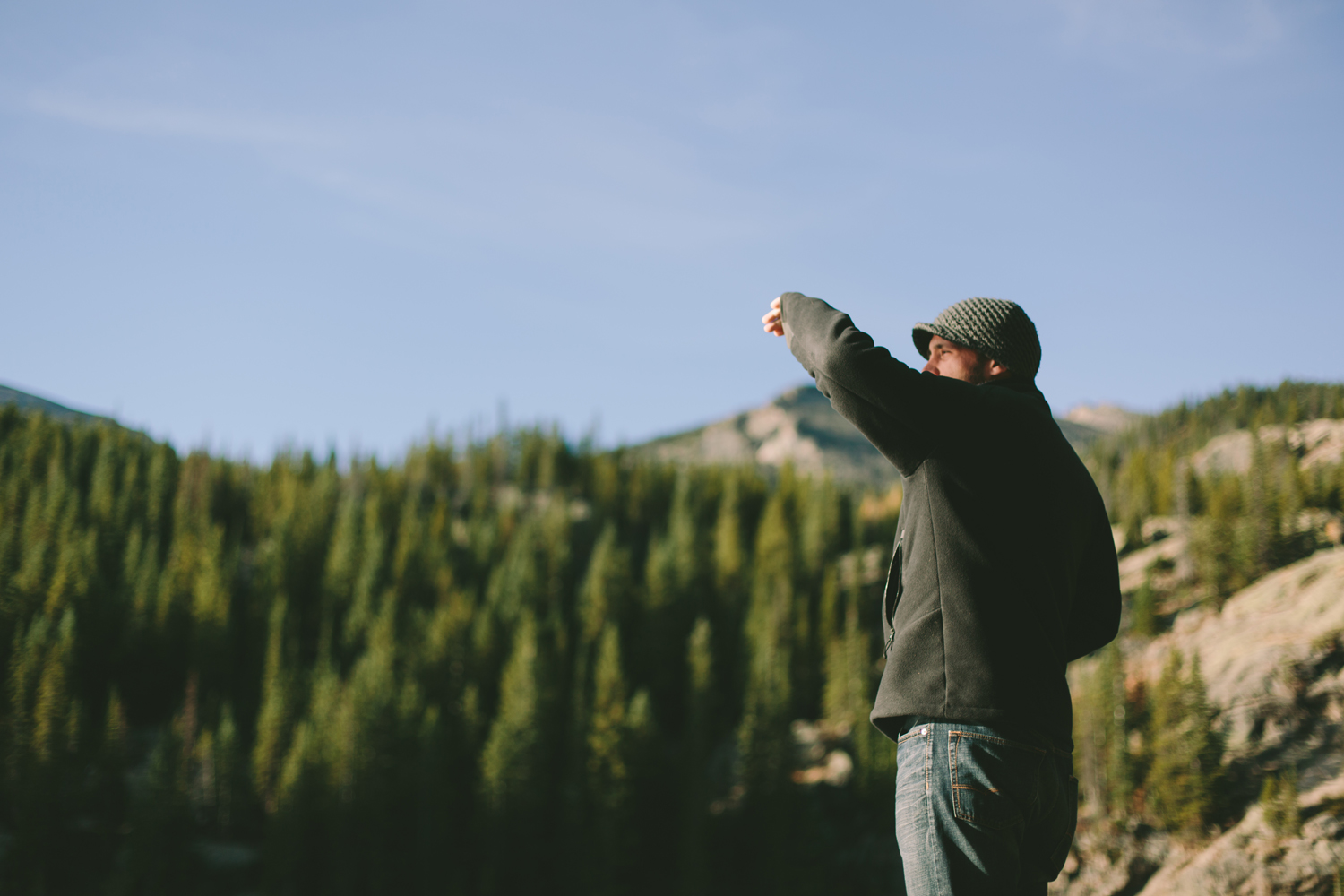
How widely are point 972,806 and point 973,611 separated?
2.16ft

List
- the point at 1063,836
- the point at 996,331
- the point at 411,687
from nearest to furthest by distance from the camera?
the point at 1063,836
the point at 996,331
the point at 411,687

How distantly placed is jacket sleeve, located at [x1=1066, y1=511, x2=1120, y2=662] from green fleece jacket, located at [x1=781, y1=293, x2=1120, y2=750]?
0.87ft

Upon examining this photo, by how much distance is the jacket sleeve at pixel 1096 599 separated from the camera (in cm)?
387

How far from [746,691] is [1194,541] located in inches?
1206

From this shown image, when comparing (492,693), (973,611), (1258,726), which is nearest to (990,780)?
(973,611)

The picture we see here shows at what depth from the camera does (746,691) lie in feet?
221

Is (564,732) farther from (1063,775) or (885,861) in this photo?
(1063,775)

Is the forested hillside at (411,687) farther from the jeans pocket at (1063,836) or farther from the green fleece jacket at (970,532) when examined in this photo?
the green fleece jacket at (970,532)

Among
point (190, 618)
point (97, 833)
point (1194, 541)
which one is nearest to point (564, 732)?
point (97, 833)

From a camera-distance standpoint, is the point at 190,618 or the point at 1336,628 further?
the point at 190,618

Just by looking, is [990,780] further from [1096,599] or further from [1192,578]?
[1192,578]

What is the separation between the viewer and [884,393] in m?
3.34

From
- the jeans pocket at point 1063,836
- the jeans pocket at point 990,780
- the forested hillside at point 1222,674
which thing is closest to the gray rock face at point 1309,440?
the forested hillside at point 1222,674

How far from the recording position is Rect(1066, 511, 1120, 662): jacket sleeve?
152 inches
